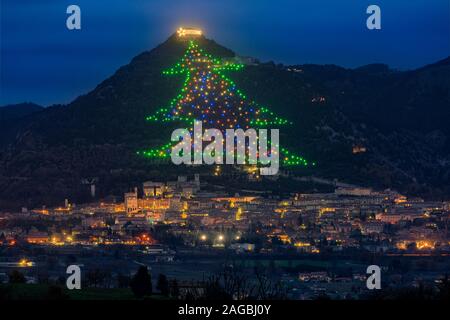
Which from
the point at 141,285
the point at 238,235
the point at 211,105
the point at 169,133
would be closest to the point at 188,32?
the point at 211,105

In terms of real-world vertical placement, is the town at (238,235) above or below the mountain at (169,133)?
below

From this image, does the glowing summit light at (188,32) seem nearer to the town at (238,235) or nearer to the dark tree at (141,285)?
the town at (238,235)

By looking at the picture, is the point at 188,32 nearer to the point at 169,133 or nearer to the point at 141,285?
the point at 169,133

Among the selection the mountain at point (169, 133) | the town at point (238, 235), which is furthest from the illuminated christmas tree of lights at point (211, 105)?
the town at point (238, 235)

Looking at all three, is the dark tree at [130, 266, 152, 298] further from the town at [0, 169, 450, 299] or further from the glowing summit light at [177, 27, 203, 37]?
the glowing summit light at [177, 27, 203, 37]

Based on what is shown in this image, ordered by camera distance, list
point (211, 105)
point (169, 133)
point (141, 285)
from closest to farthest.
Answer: point (141, 285) → point (169, 133) → point (211, 105)

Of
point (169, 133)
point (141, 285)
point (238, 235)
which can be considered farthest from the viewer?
point (169, 133)
